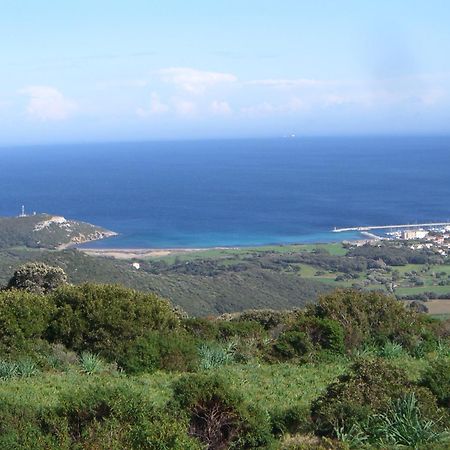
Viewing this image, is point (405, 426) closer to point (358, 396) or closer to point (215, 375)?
point (358, 396)

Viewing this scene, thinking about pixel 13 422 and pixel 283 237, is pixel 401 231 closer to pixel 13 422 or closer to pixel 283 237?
pixel 283 237

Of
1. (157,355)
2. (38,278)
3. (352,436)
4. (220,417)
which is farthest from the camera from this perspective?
(38,278)

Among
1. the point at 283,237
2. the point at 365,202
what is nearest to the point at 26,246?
the point at 283,237

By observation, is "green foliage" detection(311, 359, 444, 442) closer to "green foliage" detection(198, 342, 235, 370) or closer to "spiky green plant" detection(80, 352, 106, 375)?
"green foliage" detection(198, 342, 235, 370)

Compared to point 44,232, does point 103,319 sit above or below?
above

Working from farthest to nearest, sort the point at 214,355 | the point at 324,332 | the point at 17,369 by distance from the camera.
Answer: the point at 324,332, the point at 214,355, the point at 17,369

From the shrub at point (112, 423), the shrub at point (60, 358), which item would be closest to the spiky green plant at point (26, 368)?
the shrub at point (60, 358)

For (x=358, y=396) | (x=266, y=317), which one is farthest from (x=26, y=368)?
(x=266, y=317)

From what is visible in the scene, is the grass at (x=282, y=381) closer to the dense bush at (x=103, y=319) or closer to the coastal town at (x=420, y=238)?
the dense bush at (x=103, y=319)
